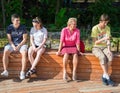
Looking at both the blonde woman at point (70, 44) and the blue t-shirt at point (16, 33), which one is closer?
the blonde woman at point (70, 44)

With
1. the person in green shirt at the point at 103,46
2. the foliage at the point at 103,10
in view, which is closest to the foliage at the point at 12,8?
the foliage at the point at 103,10

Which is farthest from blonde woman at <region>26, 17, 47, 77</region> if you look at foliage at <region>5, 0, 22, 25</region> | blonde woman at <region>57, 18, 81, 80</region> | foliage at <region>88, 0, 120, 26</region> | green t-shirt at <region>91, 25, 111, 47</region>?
foliage at <region>88, 0, 120, 26</region>

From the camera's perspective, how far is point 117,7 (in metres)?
15.1

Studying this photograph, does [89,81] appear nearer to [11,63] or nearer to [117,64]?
[117,64]

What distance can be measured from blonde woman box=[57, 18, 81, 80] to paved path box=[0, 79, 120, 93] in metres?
0.27

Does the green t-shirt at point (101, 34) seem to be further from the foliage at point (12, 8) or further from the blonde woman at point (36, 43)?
the foliage at point (12, 8)

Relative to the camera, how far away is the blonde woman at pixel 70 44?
7605 millimetres

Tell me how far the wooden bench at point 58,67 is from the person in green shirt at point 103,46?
8.3 inches

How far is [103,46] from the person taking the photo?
25.3ft

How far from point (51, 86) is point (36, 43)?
0.98 metres

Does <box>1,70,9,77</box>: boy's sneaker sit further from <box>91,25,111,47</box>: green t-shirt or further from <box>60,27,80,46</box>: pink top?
<box>91,25,111,47</box>: green t-shirt

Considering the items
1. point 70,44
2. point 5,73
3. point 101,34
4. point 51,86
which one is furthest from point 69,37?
point 5,73

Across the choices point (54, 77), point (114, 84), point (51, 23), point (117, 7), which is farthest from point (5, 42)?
point (117, 7)

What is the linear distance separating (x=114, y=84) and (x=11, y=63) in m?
2.09
